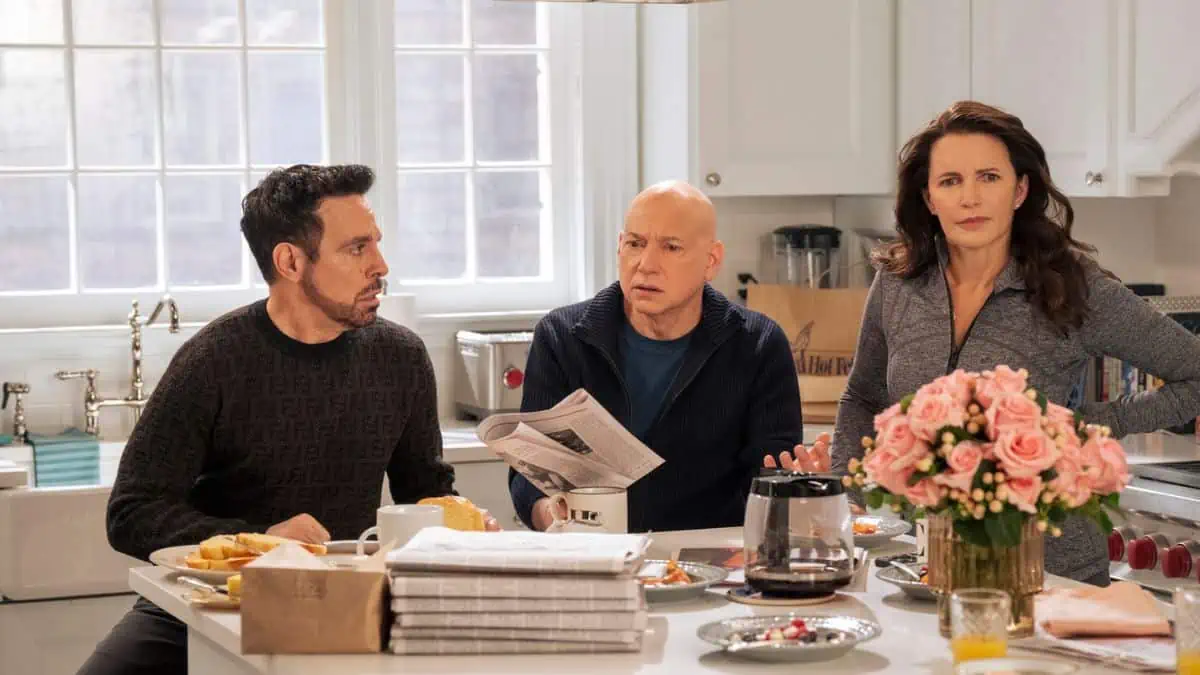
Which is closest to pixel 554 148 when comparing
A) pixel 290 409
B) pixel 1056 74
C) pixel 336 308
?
pixel 1056 74

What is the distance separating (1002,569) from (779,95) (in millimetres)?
2618

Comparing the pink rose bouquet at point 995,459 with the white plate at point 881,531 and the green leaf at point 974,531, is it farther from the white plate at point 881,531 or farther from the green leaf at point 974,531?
the white plate at point 881,531

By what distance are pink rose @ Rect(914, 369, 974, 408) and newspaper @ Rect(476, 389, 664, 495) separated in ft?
2.19

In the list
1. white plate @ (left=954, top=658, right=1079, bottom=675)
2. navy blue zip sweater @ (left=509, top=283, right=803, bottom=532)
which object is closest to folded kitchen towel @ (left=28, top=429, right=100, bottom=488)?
navy blue zip sweater @ (left=509, top=283, right=803, bottom=532)

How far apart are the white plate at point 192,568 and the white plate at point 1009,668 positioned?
838 millimetres

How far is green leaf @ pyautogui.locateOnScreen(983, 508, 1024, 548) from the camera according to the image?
6.78 feet

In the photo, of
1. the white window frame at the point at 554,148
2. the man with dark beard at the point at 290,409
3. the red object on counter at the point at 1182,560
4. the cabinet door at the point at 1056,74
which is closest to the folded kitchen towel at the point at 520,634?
the man with dark beard at the point at 290,409

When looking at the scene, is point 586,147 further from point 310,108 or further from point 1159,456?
point 1159,456

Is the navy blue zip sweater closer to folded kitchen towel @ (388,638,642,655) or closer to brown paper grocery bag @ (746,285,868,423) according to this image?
folded kitchen towel @ (388,638,642,655)

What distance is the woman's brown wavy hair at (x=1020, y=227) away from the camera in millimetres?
2885

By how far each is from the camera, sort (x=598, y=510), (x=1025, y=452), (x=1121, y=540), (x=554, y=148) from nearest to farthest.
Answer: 1. (x=1025, y=452)
2. (x=598, y=510)
3. (x=1121, y=540)
4. (x=554, y=148)

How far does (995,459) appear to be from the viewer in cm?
205

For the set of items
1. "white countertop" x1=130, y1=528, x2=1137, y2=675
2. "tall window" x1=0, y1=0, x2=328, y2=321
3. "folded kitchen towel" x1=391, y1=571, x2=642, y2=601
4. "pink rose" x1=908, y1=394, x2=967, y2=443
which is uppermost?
"tall window" x1=0, y1=0, x2=328, y2=321

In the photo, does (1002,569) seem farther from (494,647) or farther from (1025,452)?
(494,647)
